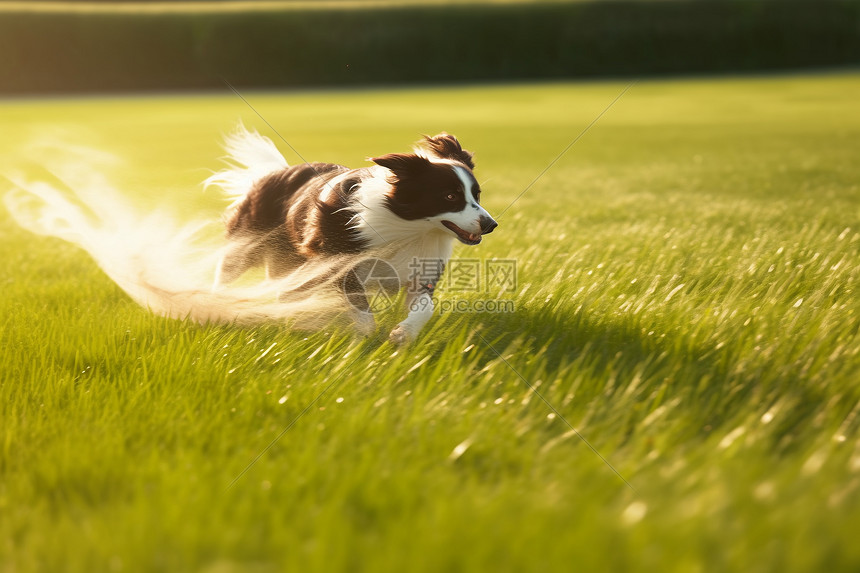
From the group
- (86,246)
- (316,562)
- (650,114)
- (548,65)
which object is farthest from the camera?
(548,65)

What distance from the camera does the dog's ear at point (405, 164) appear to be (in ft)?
13.1

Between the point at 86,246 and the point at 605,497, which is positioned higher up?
the point at 605,497

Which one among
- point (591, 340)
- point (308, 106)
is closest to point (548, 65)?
point (308, 106)

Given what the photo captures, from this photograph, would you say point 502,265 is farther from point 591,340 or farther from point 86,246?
point 86,246

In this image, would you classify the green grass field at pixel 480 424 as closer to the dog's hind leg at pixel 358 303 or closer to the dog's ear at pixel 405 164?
the dog's hind leg at pixel 358 303

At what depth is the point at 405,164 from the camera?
13.3ft

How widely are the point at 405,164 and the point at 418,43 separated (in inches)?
1325

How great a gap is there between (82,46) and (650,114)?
1137 inches

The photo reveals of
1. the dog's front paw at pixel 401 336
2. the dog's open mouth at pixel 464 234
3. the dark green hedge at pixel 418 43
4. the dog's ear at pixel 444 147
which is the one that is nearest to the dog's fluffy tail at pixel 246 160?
the dog's ear at pixel 444 147

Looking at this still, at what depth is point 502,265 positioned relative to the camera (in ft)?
16.6

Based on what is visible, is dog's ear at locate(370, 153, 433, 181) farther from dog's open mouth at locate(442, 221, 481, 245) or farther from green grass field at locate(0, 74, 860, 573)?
green grass field at locate(0, 74, 860, 573)

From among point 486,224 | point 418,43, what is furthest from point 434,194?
point 418,43

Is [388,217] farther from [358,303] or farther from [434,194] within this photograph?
[358,303]

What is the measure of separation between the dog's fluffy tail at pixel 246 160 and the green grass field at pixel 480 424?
1048mm
